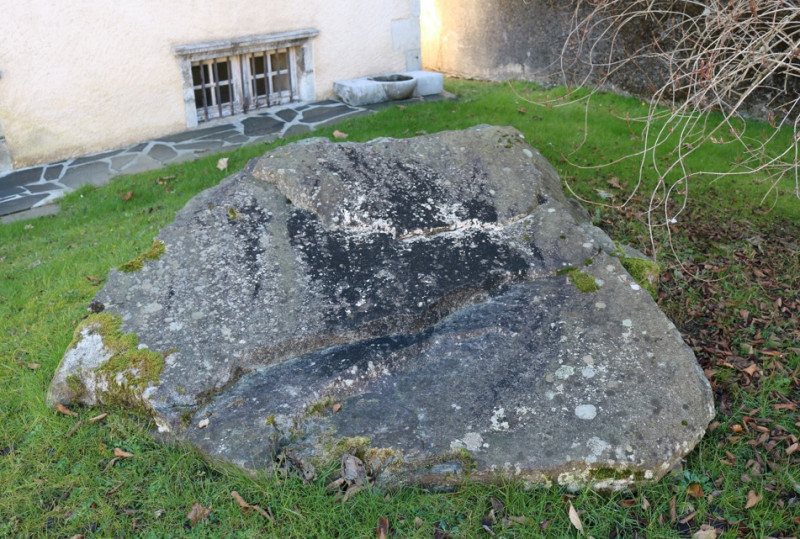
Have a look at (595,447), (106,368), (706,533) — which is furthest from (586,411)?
(106,368)

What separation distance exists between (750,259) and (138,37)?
7.37 meters

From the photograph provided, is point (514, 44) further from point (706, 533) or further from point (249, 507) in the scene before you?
point (249, 507)

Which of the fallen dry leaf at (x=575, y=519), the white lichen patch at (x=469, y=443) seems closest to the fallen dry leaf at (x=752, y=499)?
the fallen dry leaf at (x=575, y=519)

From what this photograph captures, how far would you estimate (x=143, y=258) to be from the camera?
402 centimetres

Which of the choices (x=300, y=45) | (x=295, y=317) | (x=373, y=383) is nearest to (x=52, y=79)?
(x=300, y=45)

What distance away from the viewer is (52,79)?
7.91m

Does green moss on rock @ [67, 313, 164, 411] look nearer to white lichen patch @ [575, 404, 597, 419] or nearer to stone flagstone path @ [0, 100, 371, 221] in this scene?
white lichen patch @ [575, 404, 597, 419]

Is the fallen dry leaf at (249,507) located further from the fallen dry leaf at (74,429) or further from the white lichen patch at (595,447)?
the white lichen patch at (595,447)

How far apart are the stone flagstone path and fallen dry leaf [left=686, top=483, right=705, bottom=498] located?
6.60m

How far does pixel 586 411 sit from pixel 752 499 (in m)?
0.83

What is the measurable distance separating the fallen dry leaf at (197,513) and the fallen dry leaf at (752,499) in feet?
8.01

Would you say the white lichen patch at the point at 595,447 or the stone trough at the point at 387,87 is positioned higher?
the stone trough at the point at 387,87

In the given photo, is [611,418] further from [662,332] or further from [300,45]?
[300,45]

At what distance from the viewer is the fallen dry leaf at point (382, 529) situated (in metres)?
2.88
